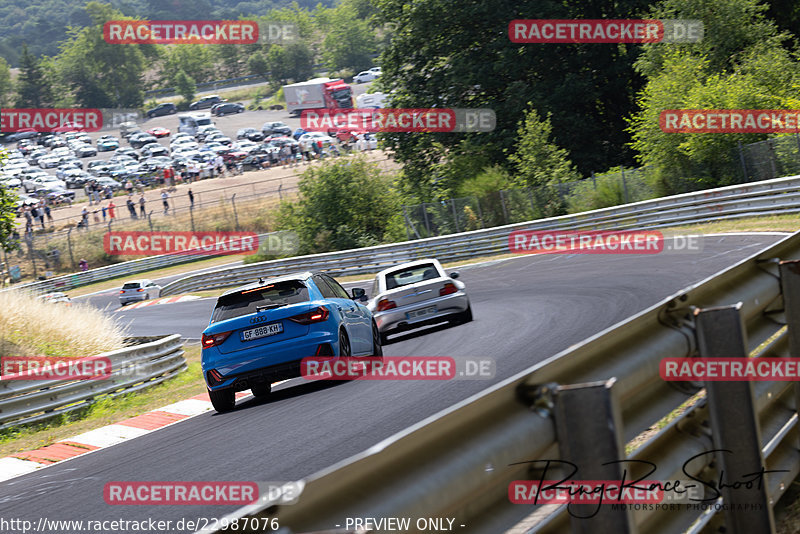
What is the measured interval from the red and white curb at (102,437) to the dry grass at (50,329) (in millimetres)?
3836

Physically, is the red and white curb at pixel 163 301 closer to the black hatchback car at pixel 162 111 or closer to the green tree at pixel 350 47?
the black hatchback car at pixel 162 111

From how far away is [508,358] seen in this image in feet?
39.0

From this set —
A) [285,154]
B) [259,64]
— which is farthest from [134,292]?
[259,64]

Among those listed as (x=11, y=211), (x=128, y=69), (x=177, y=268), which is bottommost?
(x=177, y=268)

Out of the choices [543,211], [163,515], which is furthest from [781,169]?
[163,515]

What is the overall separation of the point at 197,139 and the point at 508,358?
102476 millimetres

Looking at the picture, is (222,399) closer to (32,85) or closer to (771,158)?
(771,158)

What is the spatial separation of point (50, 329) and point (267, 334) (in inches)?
300

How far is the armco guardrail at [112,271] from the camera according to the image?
2178 inches

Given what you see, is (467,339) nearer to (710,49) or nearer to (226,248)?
(710,49)

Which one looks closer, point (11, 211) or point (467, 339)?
point (467, 339)

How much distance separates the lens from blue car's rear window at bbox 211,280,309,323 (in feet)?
38.8

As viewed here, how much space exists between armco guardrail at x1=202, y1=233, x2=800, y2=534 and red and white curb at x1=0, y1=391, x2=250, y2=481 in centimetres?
830

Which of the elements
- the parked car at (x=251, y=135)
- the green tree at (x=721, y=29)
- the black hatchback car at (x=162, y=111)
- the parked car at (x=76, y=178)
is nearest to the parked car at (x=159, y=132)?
the parked car at (x=251, y=135)
